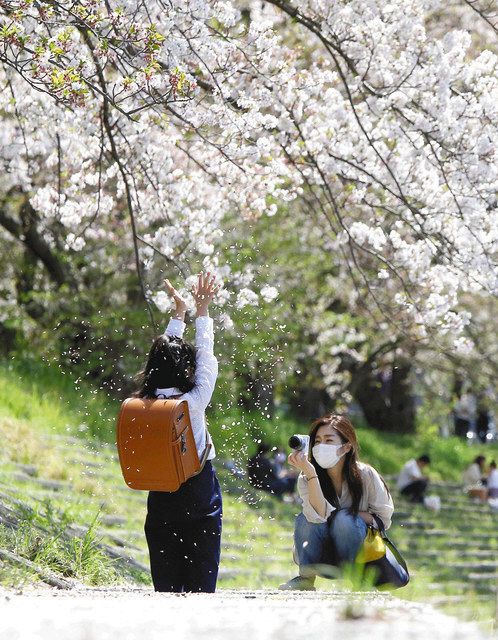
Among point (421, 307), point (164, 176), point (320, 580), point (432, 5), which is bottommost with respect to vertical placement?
point (320, 580)

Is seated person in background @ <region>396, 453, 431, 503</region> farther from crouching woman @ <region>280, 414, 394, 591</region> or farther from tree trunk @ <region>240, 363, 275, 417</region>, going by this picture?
crouching woman @ <region>280, 414, 394, 591</region>

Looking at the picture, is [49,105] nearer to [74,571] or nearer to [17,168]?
[17,168]

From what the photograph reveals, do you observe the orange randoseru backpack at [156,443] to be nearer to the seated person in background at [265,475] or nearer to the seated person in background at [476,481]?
the seated person in background at [265,475]

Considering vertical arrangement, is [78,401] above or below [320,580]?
above

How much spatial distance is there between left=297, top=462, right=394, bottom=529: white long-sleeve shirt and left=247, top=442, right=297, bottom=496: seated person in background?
9916 mm

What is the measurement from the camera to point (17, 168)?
10.9 meters

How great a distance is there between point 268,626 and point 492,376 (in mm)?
18443

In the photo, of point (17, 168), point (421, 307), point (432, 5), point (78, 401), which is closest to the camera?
point (432, 5)

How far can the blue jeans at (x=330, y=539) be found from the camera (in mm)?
5598

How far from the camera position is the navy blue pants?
534 cm

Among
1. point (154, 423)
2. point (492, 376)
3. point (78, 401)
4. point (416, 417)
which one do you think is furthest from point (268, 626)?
point (416, 417)

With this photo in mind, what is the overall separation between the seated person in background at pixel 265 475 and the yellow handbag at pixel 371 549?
33.2 feet

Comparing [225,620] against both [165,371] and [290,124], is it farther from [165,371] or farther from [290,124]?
[290,124]

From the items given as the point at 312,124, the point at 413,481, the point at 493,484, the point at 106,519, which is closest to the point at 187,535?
the point at 312,124
